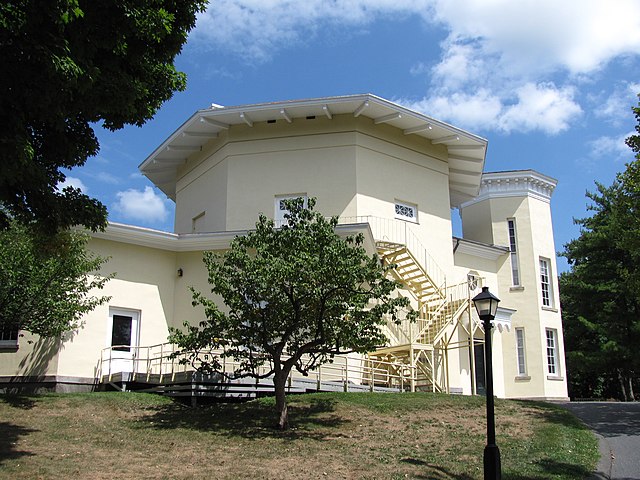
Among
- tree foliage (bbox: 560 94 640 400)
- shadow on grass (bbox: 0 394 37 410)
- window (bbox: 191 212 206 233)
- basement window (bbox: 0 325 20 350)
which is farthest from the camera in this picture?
tree foliage (bbox: 560 94 640 400)

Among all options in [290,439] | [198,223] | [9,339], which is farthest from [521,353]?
[9,339]

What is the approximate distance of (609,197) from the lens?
1320 inches

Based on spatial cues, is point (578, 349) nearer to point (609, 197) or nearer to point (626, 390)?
point (626, 390)

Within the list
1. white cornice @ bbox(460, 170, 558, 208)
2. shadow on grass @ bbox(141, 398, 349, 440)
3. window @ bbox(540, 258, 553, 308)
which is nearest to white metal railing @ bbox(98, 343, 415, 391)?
shadow on grass @ bbox(141, 398, 349, 440)

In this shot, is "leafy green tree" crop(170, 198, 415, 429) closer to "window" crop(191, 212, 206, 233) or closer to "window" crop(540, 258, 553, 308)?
"window" crop(191, 212, 206, 233)

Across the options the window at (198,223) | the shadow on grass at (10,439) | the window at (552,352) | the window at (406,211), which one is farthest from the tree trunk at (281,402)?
the window at (552,352)

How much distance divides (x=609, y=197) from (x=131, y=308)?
80.0ft

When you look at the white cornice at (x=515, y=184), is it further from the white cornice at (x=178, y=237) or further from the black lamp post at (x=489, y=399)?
the black lamp post at (x=489, y=399)

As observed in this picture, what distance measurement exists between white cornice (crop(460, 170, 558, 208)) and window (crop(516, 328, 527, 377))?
611 centimetres

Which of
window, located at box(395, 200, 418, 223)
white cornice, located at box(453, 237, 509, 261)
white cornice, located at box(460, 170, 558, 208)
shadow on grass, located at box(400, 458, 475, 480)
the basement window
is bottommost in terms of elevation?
shadow on grass, located at box(400, 458, 475, 480)

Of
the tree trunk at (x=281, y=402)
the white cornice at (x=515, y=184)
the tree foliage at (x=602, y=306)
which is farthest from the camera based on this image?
the tree foliage at (x=602, y=306)

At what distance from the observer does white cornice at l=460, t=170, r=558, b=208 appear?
29.8 metres

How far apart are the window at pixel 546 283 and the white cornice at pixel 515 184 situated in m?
2.98

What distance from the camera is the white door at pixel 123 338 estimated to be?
19.9 metres
